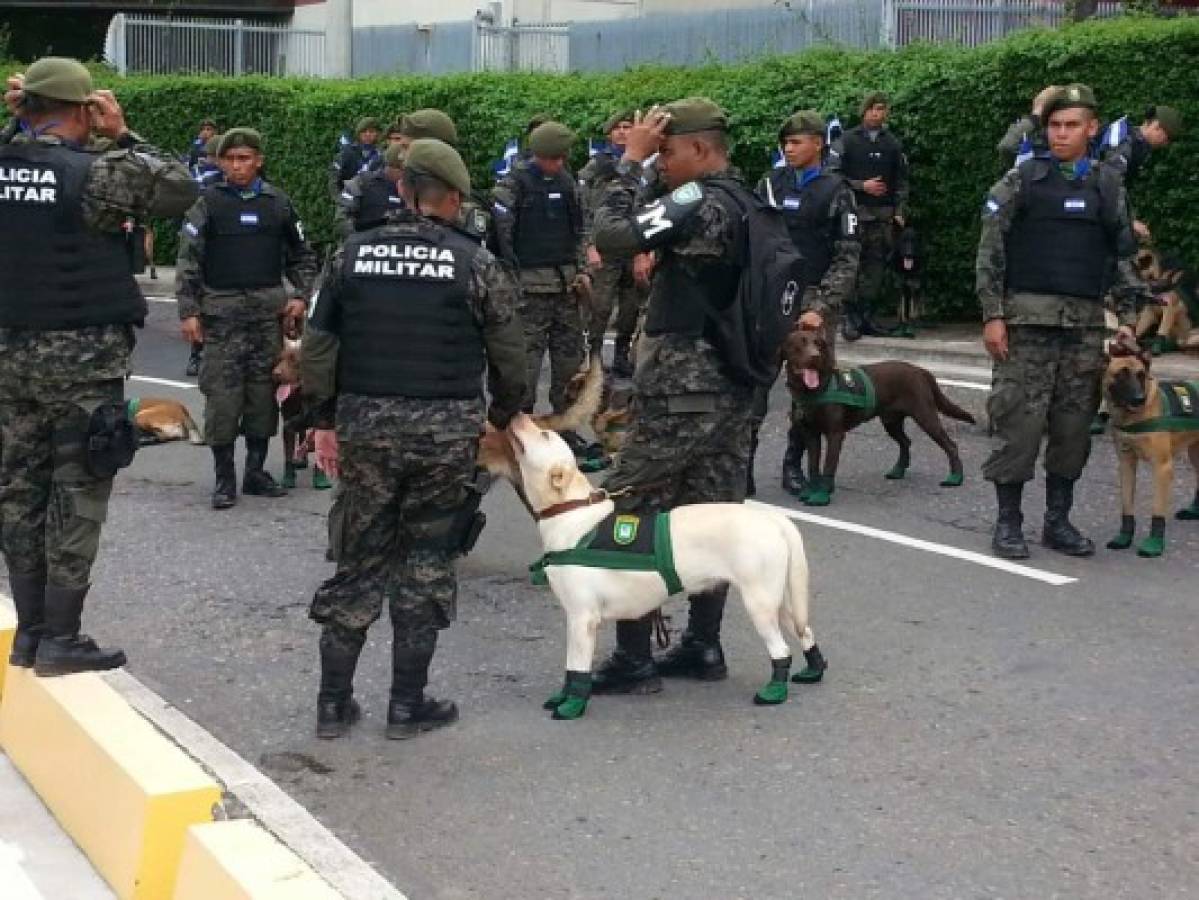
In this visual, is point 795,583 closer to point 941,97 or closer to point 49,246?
point 49,246

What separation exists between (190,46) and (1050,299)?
2454cm

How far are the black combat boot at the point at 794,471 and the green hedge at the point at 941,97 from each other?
15.1 feet

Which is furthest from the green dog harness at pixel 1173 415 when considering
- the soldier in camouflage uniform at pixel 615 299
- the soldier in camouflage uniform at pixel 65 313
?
the soldier in camouflage uniform at pixel 615 299

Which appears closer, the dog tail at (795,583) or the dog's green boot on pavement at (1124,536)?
the dog tail at (795,583)

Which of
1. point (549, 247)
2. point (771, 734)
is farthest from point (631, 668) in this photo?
point (549, 247)

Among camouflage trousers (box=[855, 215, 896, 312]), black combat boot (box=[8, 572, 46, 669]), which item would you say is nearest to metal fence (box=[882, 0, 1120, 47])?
camouflage trousers (box=[855, 215, 896, 312])

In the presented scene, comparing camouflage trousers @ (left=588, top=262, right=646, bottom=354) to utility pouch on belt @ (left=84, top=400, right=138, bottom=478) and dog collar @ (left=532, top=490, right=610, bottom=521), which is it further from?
utility pouch on belt @ (left=84, top=400, right=138, bottom=478)

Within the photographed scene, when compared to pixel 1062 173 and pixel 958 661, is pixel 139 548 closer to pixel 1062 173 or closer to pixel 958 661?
pixel 958 661

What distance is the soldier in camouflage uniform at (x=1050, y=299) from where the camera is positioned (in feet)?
26.0

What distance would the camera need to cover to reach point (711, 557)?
5871 mm

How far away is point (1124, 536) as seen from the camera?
837 centimetres

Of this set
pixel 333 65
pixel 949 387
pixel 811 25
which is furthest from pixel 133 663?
pixel 333 65

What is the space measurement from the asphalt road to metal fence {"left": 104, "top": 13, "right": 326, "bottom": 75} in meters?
22.5

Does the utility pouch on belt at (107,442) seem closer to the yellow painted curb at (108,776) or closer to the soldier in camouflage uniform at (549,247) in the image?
the yellow painted curb at (108,776)
